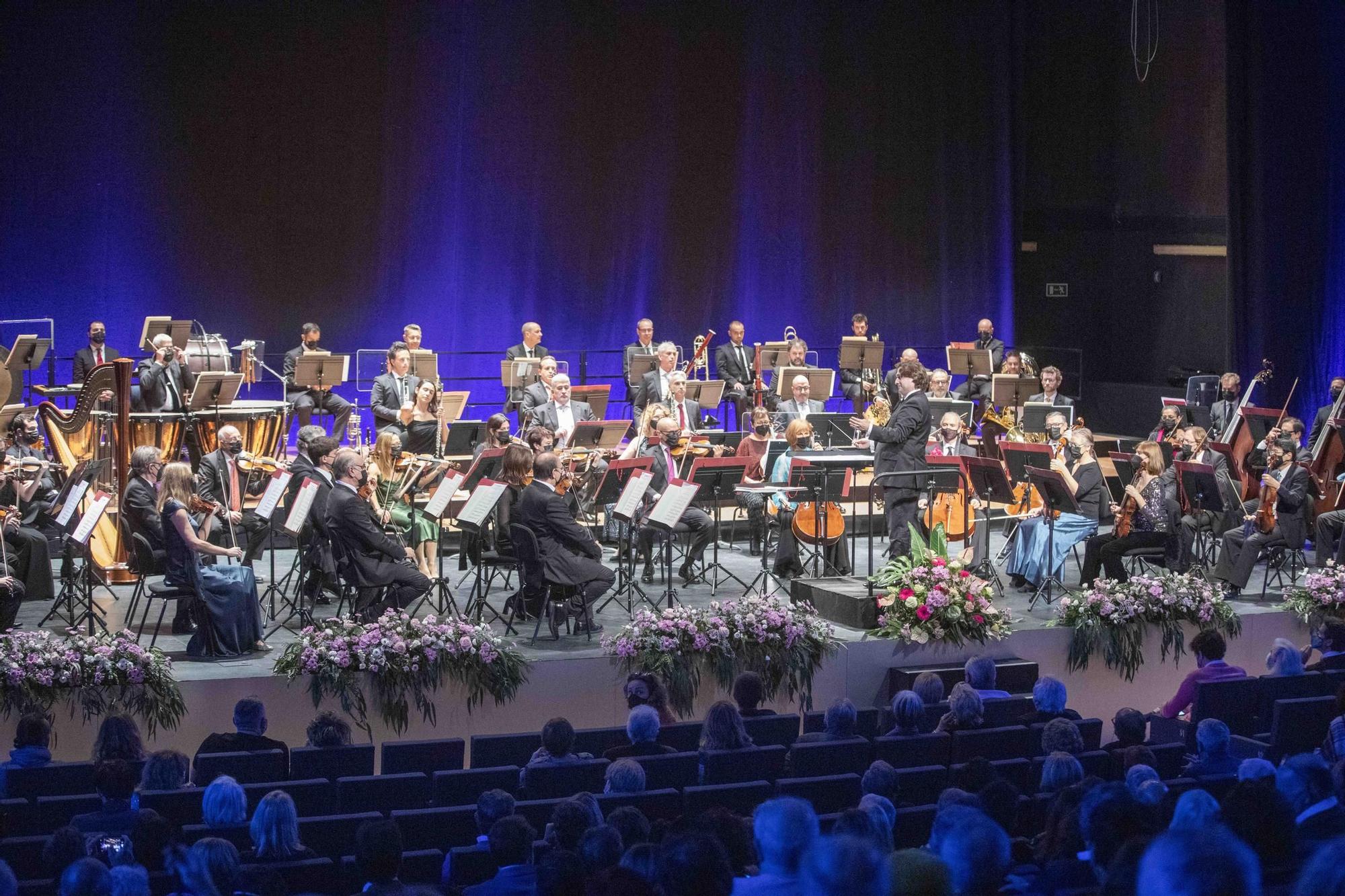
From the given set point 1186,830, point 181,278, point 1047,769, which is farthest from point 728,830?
point 181,278

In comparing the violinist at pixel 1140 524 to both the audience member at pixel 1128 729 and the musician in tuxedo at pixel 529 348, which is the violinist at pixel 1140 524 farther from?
the musician in tuxedo at pixel 529 348

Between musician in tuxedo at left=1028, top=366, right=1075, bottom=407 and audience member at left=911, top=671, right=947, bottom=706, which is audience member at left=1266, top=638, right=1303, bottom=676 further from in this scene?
musician in tuxedo at left=1028, top=366, right=1075, bottom=407

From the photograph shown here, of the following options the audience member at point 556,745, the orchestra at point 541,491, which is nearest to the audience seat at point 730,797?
the audience member at point 556,745

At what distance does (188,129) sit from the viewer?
1623 cm

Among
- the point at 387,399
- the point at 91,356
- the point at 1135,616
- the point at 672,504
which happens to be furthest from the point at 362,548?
the point at 91,356

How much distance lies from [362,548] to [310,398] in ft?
18.9

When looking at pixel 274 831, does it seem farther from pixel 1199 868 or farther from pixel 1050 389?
pixel 1050 389

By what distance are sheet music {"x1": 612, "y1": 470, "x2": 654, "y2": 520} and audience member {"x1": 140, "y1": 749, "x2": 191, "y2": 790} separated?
12.2 feet

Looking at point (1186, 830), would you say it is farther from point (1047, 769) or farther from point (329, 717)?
point (329, 717)

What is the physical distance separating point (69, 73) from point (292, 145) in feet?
7.79

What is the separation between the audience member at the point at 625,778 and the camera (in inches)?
229

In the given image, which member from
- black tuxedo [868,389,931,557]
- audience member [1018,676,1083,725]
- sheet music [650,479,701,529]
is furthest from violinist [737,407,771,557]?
audience member [1018,676,1083,725]

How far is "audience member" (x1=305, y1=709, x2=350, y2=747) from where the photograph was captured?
664 cm

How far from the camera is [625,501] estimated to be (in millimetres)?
9375
